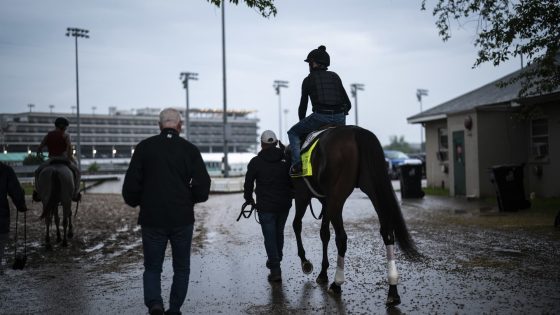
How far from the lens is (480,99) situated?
24125mm

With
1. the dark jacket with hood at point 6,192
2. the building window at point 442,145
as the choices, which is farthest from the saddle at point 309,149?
the building window at point 442,145

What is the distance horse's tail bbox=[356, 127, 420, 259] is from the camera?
6.55 m

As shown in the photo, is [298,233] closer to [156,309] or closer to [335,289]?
[335,289]

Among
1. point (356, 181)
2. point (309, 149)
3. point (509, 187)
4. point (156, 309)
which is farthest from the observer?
point (509, 187)

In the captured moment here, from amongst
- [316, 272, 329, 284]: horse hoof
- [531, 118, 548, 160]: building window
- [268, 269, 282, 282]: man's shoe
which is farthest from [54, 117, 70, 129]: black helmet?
[531, 118, 548, 160]: building window

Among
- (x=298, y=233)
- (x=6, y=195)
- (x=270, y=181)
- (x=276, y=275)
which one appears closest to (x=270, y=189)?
(x=270, y=181)

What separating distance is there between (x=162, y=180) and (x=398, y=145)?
178 meters

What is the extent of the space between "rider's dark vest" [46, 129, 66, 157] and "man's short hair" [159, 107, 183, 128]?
265 inches

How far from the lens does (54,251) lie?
35.7 ft

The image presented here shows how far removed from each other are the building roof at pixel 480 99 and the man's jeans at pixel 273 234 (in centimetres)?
1475

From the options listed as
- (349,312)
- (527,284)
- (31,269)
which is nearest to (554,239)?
(527,284)

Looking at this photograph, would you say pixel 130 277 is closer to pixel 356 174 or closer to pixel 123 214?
pixel 356 174

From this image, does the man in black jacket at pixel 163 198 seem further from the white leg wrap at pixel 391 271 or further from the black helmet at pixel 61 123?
the black helmet at pixel 61 123

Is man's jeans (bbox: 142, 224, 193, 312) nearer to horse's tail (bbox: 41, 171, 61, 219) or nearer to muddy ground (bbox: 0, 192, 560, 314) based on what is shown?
muddy ground (bbox: 0, 192, 560, 314)
